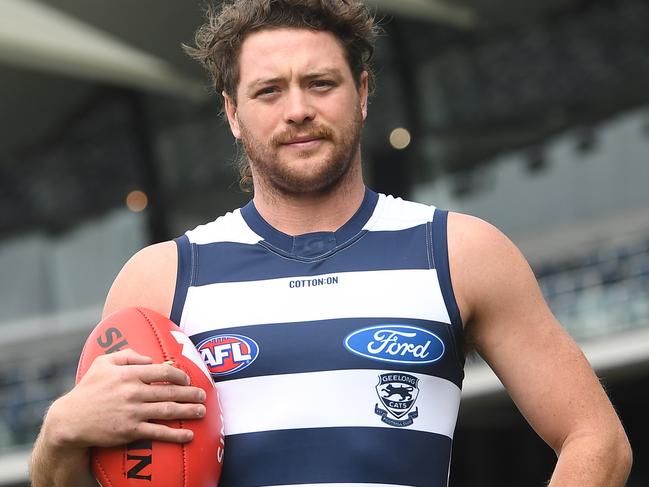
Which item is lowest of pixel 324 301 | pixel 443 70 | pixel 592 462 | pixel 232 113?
pixel 592 462

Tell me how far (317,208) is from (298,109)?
0.24 metres

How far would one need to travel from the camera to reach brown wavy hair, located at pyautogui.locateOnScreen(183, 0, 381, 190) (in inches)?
101

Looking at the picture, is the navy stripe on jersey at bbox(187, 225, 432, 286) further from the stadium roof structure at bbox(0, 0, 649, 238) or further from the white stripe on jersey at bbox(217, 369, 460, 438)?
the stadium roof structure at bbox(0, 0, 649, 238)

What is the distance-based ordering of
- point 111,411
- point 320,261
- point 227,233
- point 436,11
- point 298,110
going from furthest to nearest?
point 436,11
point 227,233
point 320,261
point 298,110
point 111,411

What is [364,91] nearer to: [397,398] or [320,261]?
[320,261]

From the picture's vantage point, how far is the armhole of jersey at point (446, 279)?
246 centimetres

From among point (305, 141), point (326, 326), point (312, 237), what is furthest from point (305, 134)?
point (326, 326)

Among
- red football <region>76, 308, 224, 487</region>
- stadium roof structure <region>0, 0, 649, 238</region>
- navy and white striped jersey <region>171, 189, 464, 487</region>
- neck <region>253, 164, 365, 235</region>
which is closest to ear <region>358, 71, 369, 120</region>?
neck <region>253, 164, 365, 235</region>

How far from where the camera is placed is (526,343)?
245cm

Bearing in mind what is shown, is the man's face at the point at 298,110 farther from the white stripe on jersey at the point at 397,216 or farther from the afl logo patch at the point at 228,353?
the afl logo patch at the point at 228,353

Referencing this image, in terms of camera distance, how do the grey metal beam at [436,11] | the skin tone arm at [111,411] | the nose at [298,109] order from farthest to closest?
the grey metal beam at [436,11]
the nose at [298,109]
the skin tone arm at [111,411]

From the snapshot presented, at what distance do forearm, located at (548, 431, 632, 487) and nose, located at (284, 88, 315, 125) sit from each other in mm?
755

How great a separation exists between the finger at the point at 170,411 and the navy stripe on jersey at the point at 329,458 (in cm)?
14

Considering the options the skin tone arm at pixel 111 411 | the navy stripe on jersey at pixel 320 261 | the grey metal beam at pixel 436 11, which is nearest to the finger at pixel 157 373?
the skin tone arm at pixel 111 411
